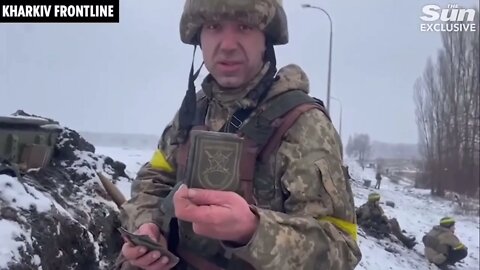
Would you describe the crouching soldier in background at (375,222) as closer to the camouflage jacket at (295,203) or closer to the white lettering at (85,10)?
the white lettering at (85,10)

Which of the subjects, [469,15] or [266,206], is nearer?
[266,206]

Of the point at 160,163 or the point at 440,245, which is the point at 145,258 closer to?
the point at 160,163

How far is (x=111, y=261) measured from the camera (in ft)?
17.8

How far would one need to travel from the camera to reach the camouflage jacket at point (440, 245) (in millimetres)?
10742

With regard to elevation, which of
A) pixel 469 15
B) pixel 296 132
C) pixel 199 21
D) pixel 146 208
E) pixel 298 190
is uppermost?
pixel 469 15

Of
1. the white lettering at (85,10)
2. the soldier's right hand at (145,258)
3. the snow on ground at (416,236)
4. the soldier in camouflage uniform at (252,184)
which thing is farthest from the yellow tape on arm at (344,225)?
the white lettering at (85,10)

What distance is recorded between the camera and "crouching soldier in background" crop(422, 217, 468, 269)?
1068cm

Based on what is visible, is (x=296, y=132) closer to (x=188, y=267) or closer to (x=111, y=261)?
(x=188, y=267)

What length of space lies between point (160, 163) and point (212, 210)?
0.70m

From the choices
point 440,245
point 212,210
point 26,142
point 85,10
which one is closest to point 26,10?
point 85,10

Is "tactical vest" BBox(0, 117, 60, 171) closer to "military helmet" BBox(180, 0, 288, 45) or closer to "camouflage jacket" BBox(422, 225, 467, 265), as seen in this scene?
"military helmet" BBox(180, 0, 288, 45)

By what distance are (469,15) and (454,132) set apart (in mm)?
11490

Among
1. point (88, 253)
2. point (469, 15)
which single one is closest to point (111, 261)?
point (88, 253)

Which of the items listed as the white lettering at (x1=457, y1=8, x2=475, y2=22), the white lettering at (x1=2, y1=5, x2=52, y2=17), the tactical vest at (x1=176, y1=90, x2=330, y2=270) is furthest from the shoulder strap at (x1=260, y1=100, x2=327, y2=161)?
the white lettering at (x1=457, y1=8, x2=475, y2=22)
